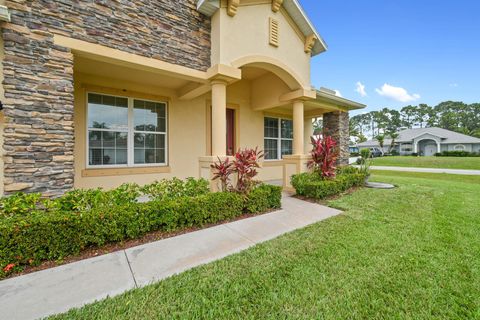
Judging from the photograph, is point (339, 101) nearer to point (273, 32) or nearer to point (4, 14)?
point (273, 32)

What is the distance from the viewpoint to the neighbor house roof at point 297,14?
5473 millimetres

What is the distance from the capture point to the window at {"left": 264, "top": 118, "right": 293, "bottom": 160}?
33.7ft

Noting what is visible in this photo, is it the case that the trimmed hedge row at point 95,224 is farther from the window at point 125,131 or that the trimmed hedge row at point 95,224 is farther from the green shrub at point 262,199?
the window at point 125,131

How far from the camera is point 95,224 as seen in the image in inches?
131

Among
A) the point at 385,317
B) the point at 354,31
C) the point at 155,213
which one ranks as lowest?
the point at 385,317

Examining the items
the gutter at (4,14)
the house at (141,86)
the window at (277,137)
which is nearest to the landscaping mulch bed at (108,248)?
the house at (141,86)

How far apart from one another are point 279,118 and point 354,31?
385 inches

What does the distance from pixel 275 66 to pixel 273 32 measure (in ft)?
3.27

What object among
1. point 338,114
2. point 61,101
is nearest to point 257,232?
point 61,101

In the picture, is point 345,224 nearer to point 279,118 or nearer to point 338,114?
point 279,118

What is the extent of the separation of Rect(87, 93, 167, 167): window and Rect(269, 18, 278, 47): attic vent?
13.4ft

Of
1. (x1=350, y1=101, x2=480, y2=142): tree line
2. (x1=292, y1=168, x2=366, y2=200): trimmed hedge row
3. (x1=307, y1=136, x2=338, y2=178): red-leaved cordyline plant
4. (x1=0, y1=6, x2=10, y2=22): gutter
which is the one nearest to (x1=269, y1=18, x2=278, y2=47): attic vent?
(x1=307, y1=136, x2=338, y2=178): red-leaved cordyline plant

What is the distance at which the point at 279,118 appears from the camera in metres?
10.6

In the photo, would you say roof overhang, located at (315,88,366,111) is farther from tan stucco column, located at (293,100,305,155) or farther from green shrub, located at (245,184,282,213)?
green shrub, located at (245,184,282,213)
